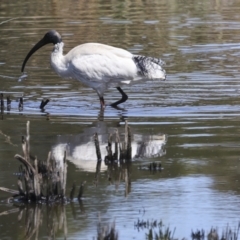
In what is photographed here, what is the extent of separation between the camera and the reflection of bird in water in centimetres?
862

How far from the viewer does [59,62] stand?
41.9ft

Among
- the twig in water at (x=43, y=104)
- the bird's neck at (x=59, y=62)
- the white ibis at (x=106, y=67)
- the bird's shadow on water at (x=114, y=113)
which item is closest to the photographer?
the bird's shadow on water at (x=114, y=113)

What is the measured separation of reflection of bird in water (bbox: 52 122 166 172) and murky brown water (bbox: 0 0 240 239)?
→ 2cm

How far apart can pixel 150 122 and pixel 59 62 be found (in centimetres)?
228

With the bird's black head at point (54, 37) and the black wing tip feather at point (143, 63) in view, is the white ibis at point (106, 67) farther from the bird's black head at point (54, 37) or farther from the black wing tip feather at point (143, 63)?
the bird's black head at point (54, 37)

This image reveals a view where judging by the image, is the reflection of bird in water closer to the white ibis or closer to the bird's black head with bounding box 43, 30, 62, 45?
the white ibis

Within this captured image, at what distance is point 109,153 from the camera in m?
8.42

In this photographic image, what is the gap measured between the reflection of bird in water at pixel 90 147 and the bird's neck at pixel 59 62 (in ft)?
7.88

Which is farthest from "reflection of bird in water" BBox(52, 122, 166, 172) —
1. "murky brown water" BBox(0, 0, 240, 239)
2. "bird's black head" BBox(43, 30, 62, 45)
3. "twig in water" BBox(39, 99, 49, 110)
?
"bird's black head" BBox(43, 30, 62, 45)

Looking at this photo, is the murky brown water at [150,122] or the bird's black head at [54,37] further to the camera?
the bird's black head at [54,37]

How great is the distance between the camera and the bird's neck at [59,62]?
1269 cm

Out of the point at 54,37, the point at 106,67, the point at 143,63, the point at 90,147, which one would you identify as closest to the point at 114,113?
the point at 106,67

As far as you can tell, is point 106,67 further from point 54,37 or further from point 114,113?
point 54,37

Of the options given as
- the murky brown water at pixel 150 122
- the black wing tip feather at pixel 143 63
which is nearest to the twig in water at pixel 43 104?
the murky brown water at pixel 150 122
